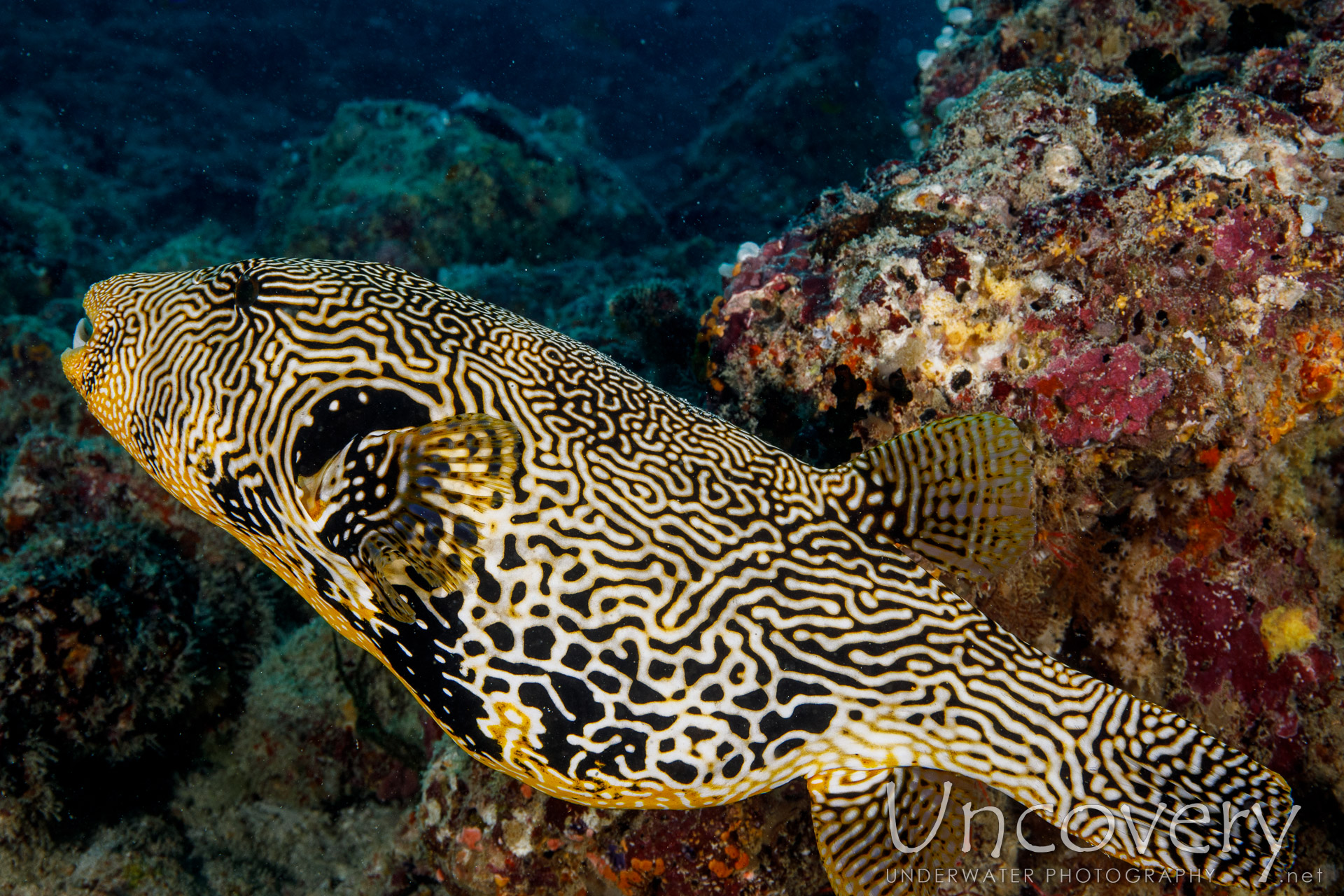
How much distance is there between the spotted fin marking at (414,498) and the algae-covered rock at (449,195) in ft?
38.1

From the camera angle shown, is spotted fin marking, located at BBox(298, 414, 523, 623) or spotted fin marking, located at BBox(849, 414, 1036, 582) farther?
spotted fin marking, located at BBox(849, 414, 1036, 582)

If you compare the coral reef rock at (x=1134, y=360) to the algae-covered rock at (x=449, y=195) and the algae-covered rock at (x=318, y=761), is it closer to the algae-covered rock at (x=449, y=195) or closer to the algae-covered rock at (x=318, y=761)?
the algae-covered rock at (x=318, y=761)

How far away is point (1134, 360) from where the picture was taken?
126 inches

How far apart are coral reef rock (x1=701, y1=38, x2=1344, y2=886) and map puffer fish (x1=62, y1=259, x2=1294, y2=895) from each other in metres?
1.10

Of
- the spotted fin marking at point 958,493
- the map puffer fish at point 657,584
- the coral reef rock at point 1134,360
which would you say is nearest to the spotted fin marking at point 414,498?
the map puffer fish at point 657,584

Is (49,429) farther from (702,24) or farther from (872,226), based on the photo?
(702,24)

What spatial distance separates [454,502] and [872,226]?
9.85 ft

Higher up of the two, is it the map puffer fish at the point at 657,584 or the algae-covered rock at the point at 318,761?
the map puffer fish at the point at 657,584

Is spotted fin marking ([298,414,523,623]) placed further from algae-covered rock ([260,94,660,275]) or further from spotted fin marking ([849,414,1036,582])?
algae-covered rock ([260,94,660,275])

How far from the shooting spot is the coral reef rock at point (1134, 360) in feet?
10.7

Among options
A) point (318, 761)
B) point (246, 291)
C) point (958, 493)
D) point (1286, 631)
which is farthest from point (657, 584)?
point (318, 761)

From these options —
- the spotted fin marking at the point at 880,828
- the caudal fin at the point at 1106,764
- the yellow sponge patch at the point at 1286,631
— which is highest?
the yellow sponge patch at the point at 1286,631

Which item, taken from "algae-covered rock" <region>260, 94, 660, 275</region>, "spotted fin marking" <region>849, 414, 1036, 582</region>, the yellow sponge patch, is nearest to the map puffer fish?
"spotted fin marking" <region>849, 414, 1036, 582</region>

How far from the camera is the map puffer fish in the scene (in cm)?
230
